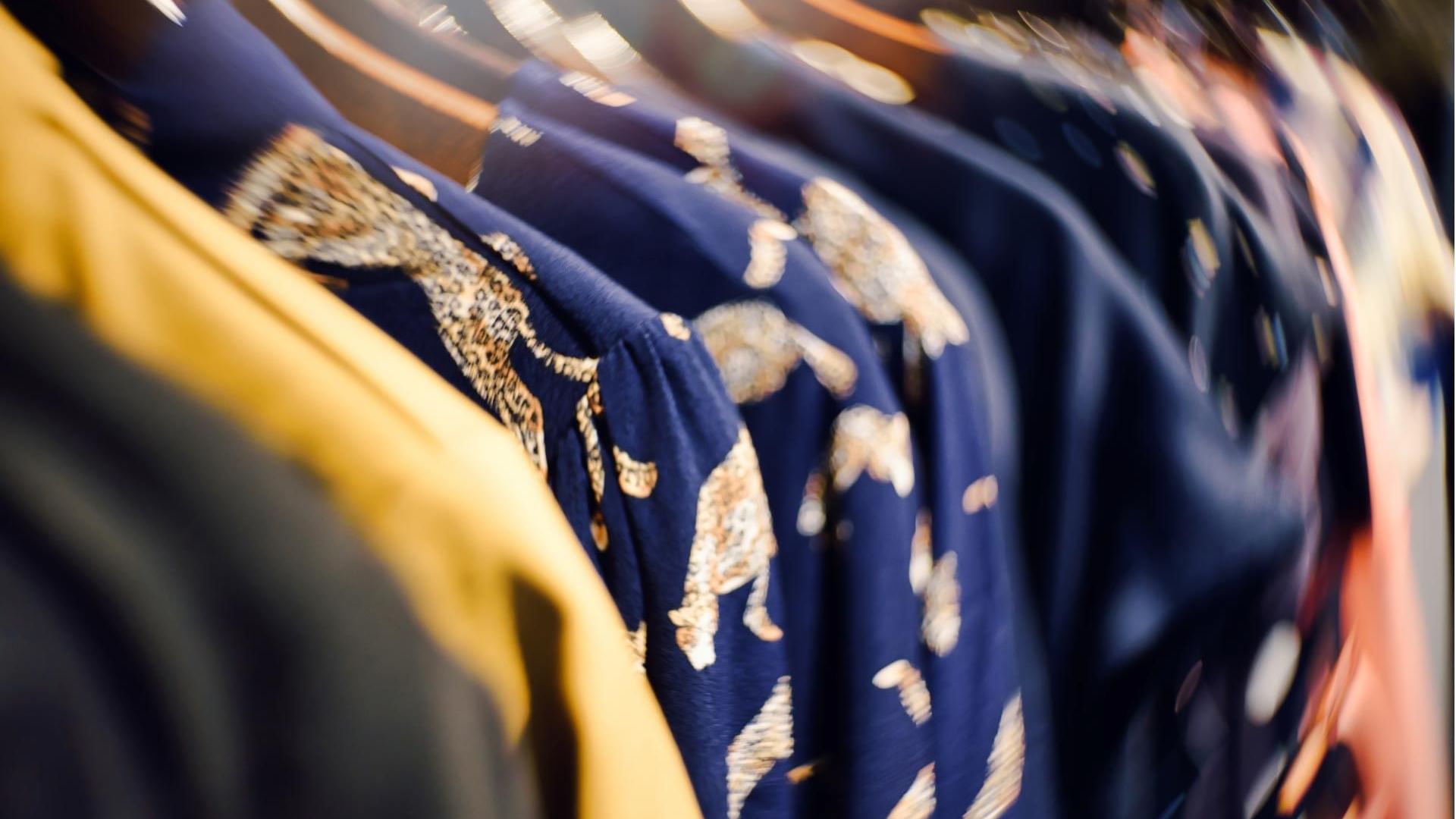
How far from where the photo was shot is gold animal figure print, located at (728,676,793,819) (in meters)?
0.28

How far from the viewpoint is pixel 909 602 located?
29 centimetres

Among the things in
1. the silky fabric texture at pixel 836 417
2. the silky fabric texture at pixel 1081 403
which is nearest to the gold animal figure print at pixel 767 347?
the silky fabric texture at pixel 836 417

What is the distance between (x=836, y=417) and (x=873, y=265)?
0.19 ft

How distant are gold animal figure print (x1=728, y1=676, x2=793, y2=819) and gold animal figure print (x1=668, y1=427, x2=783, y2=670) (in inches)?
1.2

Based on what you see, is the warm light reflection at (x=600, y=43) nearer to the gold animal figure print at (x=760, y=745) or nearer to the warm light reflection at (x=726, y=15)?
the warm light reflection at (x=726, y=15)

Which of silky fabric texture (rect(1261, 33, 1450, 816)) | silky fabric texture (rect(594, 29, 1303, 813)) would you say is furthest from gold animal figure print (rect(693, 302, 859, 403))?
silky fabric texture (rect(1261, 33, 1450, 816))

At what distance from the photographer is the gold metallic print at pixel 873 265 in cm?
30

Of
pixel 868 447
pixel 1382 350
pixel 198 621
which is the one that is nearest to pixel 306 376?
pixel 198 621

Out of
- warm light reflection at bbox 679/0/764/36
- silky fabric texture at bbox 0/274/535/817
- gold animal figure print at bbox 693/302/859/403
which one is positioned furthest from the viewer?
warm light reflection at bbox 679/0/764/36

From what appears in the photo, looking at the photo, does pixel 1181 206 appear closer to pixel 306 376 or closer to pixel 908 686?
pixel 908 686

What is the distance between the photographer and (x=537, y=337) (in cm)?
24

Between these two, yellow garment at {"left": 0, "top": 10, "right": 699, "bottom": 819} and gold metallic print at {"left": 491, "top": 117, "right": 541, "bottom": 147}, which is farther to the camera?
gold metallic print at {"left": 491, "top": 117, "right": 541, "bottom": 147}

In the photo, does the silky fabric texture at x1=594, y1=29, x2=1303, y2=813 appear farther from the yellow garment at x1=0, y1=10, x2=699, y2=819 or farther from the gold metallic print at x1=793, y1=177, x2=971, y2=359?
the yellow garment at x1=0, y1=10, x2=699, y2=819

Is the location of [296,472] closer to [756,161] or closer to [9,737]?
[9,737]
